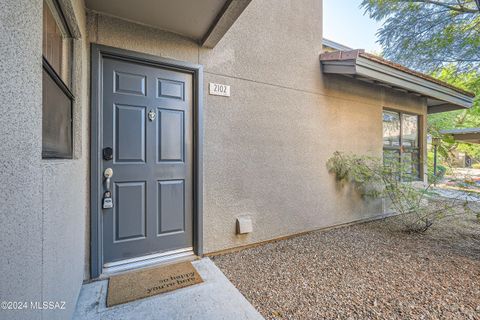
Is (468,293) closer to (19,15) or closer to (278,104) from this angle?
(278,104)

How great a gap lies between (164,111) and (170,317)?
6.30 feet

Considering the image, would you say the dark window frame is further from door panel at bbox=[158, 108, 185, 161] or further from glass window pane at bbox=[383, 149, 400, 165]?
door panel at bbox=[158, 108, 185, 161]

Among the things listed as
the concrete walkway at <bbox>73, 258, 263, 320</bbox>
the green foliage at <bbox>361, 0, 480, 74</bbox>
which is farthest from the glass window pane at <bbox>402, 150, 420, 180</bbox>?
the concrete walkway at <bbox>73, 258, 263, 320</bbox>

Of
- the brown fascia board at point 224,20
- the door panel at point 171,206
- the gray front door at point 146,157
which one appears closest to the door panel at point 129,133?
the gray front door at point 146,157

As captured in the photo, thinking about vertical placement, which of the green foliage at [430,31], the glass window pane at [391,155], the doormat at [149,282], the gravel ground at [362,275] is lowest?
A: the gravel ground at [362,275]

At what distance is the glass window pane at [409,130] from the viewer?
4.78 m

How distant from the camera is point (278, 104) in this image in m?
3.09

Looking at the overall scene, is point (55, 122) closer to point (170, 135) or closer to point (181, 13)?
point (170, 135)

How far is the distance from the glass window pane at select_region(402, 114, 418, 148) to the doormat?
510cm

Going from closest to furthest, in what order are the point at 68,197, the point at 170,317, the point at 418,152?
the point at 68,197
the point at 170,317
the point at 418,152

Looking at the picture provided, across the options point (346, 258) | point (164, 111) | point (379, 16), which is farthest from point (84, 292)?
point (379, 16)

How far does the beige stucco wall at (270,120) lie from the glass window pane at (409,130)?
1541 mm

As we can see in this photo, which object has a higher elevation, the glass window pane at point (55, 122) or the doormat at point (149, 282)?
the glass window pane at point (55, 122)

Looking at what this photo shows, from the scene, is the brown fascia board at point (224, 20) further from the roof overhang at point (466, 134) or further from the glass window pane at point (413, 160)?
the roof overhang at point (466, 134)
